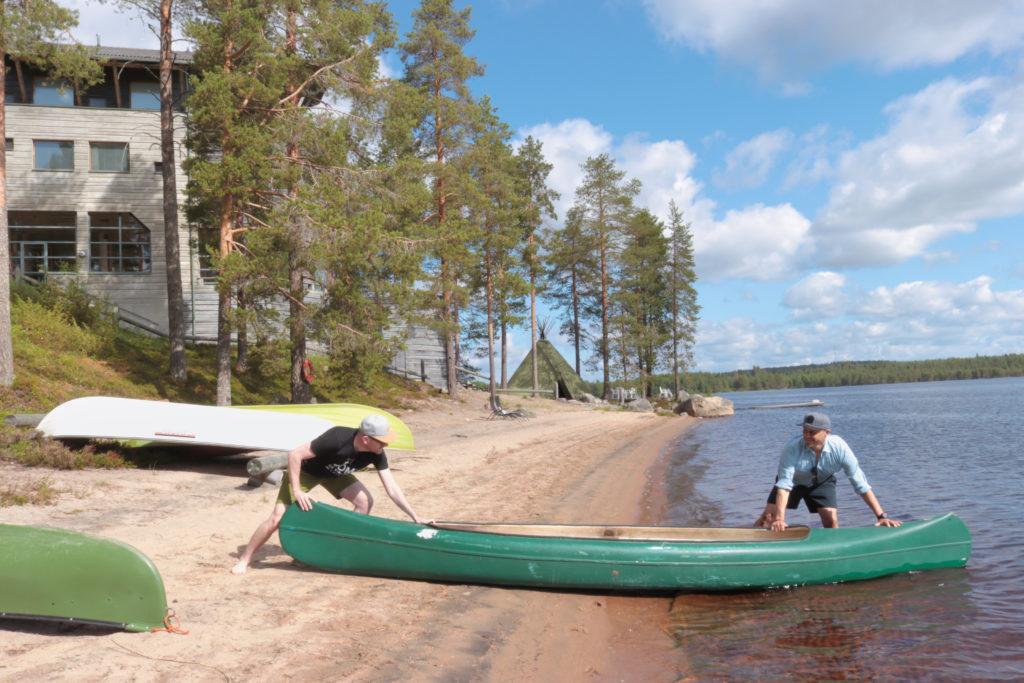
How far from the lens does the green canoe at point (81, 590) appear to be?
471cm

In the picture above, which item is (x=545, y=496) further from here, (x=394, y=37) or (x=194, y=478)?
(x=394, y=37)

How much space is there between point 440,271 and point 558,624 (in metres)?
21.0

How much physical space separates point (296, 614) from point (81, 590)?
1.46 metres

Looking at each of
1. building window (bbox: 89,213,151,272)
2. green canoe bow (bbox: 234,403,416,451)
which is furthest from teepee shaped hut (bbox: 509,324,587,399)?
green canoe bow (bbox: 234,403,416,451)

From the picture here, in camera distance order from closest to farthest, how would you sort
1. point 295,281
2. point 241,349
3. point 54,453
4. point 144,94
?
point 54,453, point 295,281, point 241,349, point 144,94

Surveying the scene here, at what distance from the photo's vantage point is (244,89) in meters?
17.0

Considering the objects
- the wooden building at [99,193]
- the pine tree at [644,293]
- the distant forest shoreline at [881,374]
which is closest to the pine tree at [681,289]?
the pine tree at [644,293]

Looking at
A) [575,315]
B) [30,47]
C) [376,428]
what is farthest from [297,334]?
[575,315]

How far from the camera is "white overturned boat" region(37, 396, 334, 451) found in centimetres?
1088

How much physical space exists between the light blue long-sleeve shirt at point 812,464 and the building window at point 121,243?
1013 inches

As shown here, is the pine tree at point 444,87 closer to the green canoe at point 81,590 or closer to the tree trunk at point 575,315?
the tree trunk at point 575,315

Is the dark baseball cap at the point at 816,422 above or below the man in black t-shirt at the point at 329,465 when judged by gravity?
above

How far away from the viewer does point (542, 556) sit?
6316mm

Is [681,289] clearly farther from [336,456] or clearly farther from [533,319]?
[336,456]
